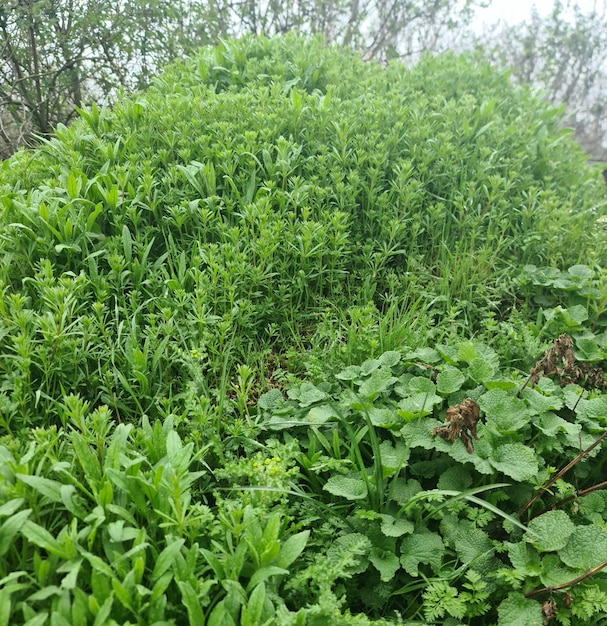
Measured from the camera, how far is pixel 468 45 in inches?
356

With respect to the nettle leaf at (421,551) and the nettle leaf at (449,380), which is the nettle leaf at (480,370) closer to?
the nettle leaf at (449,380)

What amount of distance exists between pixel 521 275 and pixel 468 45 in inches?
293

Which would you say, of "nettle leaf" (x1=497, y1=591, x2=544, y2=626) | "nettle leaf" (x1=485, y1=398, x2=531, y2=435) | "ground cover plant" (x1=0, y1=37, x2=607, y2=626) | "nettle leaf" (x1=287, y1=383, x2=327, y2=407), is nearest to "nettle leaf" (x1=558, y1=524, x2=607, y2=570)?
"ground cover plant" (x1=0, y1=37, x2=607, y2=626)

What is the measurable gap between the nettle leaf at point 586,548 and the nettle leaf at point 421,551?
1.47 ft

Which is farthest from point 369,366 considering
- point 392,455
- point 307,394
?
point 392,455

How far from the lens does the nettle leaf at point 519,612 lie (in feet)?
5.82

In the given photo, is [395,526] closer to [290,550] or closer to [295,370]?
[290,550]

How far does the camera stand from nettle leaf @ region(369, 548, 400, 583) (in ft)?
6.05

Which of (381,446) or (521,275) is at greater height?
(521,275)

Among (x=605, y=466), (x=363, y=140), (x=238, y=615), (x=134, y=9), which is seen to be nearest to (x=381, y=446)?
(x=238, y=615)

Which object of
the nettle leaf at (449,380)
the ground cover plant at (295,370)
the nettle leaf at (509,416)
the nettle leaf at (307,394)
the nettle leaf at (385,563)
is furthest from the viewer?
the nettle leaf at (307,394)

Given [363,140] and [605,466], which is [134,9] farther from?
[605,466]

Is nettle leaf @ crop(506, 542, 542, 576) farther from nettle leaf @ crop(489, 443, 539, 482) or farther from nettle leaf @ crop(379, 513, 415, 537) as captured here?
nettle leaf @ crop(379, 513, 415, 537)

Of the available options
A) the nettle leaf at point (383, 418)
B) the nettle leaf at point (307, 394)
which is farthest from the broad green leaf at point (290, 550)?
the nettle leaf at point (307, 394)
